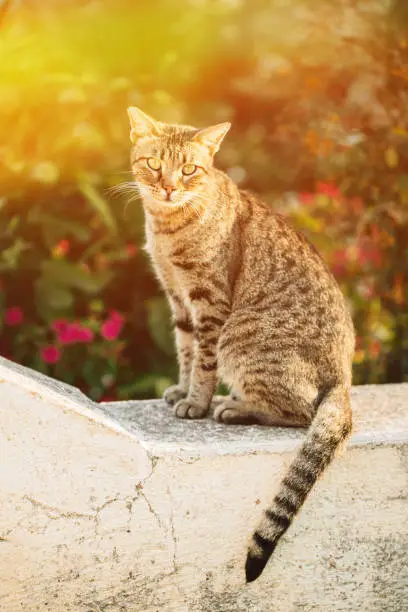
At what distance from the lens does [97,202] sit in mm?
4191

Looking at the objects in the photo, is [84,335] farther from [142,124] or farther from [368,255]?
[368,255]

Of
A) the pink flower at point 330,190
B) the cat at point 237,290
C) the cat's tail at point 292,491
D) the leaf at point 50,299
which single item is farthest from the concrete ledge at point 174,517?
the pink flower at point 330,190

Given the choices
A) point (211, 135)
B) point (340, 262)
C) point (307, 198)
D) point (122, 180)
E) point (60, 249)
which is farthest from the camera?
point (307, 198)

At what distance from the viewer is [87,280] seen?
4.21m

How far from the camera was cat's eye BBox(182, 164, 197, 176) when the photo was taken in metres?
2.99

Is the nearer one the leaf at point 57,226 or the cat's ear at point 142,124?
the cat's ear at point 142,124

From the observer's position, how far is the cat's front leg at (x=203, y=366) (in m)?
2.99

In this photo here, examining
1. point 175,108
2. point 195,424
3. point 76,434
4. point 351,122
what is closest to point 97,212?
point 175,108

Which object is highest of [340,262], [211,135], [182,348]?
[211,135]

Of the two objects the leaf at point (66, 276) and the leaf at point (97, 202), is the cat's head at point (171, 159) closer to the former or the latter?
the leaf at point (97, 202)

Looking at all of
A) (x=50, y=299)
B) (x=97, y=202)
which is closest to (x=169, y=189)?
(x=97, y=202)

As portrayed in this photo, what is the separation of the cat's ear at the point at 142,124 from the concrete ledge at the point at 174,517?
1169mm

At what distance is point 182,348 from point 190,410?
383 millimetres

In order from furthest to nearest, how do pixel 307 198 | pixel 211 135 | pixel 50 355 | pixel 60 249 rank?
pixel 307 198 → pixel 60 249 → pixel 50 355 → pixel 211 135
